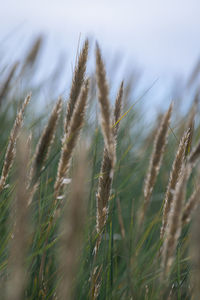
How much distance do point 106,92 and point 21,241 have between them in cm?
52

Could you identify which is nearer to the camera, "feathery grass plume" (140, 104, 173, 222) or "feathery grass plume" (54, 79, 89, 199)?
"feathery grass plume" (54, 79, 89, 199)

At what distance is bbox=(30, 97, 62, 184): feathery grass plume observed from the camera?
104cm

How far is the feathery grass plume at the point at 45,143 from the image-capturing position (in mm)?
1039

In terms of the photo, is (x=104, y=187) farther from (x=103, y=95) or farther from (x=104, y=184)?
(x=103, y=95)

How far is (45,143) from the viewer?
1054 mm

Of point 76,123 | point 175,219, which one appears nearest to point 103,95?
point 76,123

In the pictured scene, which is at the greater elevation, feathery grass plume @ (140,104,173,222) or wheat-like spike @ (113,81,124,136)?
wheat-like spike @ (113,81,124,136)

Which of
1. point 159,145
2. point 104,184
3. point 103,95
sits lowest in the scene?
point 104,184

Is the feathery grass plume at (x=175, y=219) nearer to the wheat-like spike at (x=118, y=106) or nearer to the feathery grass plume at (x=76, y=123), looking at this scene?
the feathery grass plume at (x=76, y=123)

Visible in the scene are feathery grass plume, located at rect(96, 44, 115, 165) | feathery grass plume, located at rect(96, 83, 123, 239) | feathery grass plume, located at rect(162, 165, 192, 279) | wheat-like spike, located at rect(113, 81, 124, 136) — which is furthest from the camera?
wheat-like spike, located at rect(113, 81, 124, 136)

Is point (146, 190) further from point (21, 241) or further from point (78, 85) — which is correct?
point (21, 241)

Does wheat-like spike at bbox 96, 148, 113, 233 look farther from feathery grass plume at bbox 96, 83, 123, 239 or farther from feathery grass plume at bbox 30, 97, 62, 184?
feathery grass plume at bbox 30, 97, 62, 184

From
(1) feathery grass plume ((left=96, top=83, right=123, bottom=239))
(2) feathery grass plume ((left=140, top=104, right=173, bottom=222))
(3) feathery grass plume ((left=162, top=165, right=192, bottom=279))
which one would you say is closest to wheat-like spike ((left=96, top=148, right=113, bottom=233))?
(1) feathery grass plume ((left=96, top=83, right=123, bottom=239))

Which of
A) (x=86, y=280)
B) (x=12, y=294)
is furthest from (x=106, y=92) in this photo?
(x=86, y=280)
